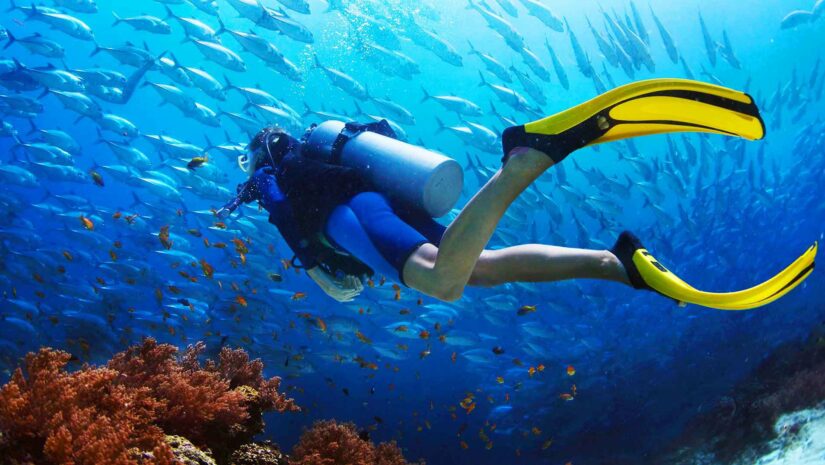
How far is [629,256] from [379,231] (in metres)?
1.39

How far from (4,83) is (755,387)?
19830mm

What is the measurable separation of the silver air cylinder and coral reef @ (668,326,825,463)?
6917mm

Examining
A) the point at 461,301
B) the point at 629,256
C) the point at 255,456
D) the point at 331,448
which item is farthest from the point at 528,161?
the point at 461,301

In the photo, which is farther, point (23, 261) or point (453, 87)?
point (453, 87)

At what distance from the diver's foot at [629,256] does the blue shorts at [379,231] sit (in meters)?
1.07

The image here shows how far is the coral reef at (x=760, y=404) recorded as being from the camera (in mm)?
7375

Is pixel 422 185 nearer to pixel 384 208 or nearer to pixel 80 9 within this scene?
pixel 384 208

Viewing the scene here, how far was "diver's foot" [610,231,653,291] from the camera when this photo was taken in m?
2.48

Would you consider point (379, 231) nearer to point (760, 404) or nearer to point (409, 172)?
point (409, 172)

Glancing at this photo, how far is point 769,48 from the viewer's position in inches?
1489

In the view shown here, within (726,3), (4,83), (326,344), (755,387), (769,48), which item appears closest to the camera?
(755,387)

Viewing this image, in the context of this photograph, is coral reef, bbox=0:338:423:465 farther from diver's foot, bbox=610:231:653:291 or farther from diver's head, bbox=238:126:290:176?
diver's foot, bbox=610:231:653:291

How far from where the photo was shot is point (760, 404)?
8406 mm

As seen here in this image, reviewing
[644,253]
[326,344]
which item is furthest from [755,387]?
[326,344]
